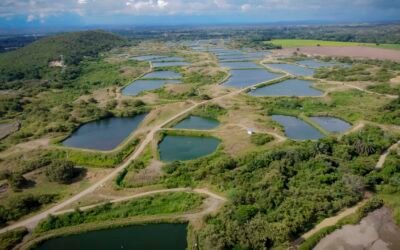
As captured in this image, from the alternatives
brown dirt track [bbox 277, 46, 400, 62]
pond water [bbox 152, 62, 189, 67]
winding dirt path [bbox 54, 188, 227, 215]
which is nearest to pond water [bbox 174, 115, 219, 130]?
winding dirt path [bbox 54, 188, 227, 215]

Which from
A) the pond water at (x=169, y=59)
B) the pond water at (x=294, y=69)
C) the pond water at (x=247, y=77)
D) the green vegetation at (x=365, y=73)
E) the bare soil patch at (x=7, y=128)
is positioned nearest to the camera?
the bare soil patch at (x=7, y=128)

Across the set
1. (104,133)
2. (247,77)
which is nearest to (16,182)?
(104,133)

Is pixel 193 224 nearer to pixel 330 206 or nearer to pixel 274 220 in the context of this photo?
pixel 274 220

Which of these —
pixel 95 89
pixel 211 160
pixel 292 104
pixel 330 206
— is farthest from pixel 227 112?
pixel 95 89

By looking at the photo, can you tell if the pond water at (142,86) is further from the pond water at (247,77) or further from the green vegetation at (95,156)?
the green vegetation at (95,156)

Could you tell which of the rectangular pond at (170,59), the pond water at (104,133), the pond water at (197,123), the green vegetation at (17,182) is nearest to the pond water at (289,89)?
the pond water at (197,123)

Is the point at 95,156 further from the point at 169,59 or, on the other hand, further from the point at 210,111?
the point at 169,59

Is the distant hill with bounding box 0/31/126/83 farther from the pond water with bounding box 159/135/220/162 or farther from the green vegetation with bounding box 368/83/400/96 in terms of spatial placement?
the green vegetation with bounding box 368/83/400/96
